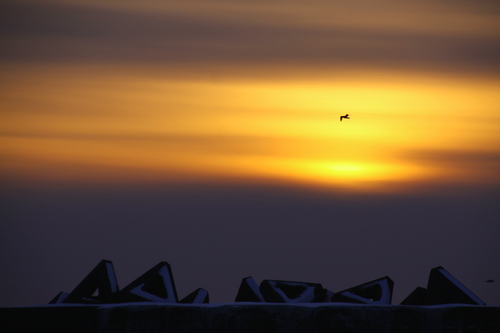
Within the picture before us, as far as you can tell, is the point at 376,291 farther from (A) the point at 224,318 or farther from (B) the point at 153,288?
(B) the point at 153,288

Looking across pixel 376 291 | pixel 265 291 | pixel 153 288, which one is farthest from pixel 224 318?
pixel 376 291

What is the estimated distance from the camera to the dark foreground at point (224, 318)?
1359 centimetres

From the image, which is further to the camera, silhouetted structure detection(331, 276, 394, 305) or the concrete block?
silhouetted structure detection(331, 276, 394, 305)

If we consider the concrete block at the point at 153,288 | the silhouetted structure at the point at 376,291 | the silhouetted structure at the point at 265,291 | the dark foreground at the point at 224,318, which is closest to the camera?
the dark foreground at the point at 224,318

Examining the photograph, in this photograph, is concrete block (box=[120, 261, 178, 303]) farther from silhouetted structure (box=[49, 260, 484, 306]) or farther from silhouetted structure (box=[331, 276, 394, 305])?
silhouetted structure (box=[331, 276, 394, 305])

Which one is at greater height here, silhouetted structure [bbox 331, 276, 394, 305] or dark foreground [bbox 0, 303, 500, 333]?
silhouetted structure [bbox 331, 276, 394, 305]

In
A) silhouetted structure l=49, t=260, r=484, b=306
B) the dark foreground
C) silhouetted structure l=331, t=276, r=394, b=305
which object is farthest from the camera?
silhouetted structure l=331, t=276, r=394, b=305

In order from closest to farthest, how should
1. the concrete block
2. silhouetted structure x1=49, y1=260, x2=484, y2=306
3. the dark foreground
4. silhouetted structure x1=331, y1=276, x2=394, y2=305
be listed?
the dark foreground, the concrete block, silhouetted structure x1=49, y1=260, x2=484, y2=306, silhouetted structure x1=331, y1=276, x2=394, y2=305

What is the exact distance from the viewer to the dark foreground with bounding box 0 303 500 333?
13594mm

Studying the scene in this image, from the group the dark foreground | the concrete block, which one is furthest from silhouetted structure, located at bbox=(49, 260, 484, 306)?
the dark foreground

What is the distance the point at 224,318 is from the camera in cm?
1366

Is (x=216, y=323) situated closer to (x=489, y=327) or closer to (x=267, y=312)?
(x=267, y=312)

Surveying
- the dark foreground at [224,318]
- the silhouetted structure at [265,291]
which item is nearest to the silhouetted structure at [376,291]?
the silhouetted structure at [265,291]

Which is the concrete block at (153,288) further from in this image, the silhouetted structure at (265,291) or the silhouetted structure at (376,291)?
the silhouetted structure at (376,291)
